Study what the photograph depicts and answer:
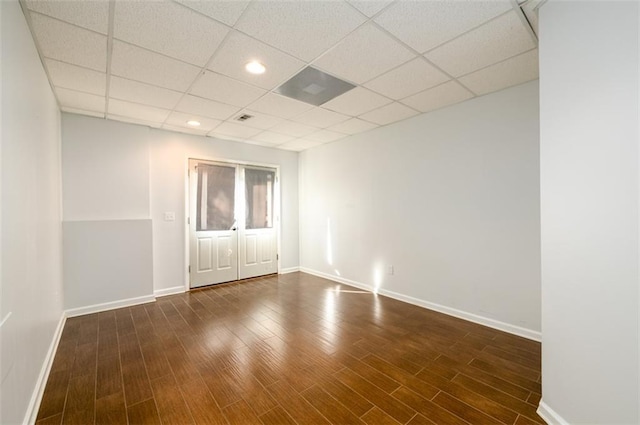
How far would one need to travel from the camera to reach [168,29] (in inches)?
75.4

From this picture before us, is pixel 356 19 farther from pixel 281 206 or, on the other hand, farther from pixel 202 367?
pixel 281 206

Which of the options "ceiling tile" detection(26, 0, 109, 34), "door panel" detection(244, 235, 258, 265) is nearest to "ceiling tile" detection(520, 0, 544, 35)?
"ceiling tile" detection(26, 0, 109, 34)

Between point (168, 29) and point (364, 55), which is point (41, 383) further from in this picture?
point (364, 55)

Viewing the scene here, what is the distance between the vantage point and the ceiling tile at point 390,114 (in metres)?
3.44

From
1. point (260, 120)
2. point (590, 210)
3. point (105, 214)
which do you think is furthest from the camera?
point (260, 120)

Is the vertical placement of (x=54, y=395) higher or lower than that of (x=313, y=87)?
lower

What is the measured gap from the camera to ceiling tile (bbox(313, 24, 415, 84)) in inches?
80.4

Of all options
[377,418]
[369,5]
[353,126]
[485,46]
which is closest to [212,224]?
[353,126]

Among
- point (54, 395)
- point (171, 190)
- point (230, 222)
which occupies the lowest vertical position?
point (54, 395)

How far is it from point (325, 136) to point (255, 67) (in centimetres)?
245

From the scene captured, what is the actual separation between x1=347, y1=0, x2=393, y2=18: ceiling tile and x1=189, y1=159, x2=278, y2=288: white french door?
385 centimetres

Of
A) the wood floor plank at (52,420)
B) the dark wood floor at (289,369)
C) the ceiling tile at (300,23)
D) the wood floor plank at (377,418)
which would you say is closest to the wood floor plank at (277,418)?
the dark wood floor at (289,369)

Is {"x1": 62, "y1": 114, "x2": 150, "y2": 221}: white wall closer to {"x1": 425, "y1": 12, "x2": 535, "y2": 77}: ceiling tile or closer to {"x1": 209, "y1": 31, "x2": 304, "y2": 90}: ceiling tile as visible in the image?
{"x1": 209, "y1": 31, "x2": 304, "y2": 90}: ceiling tile

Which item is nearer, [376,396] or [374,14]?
[374,14]
